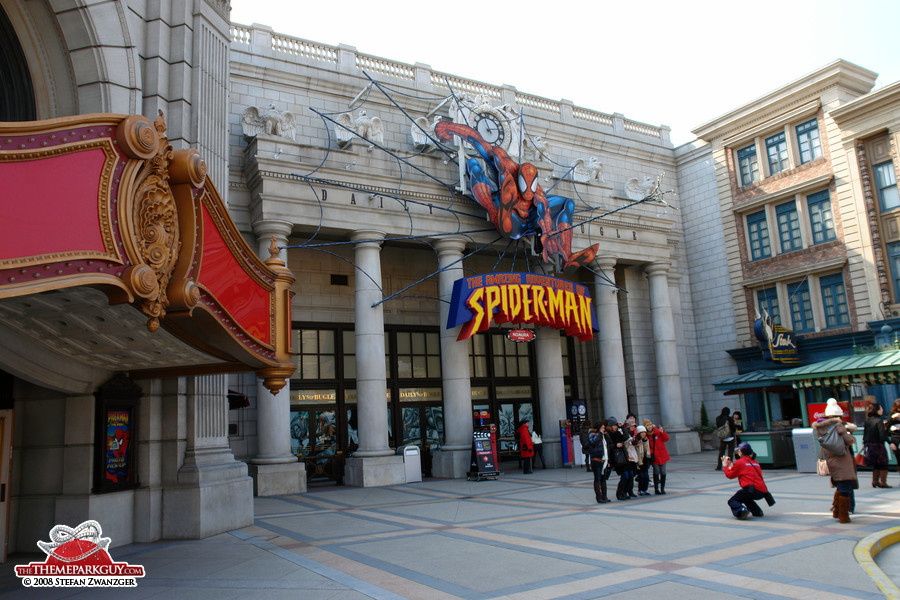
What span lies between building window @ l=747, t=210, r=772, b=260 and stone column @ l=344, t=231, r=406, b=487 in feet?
62.2

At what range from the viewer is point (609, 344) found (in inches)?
1064

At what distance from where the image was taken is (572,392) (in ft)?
101

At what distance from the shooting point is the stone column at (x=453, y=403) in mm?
22406

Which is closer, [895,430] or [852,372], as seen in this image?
[895,430]

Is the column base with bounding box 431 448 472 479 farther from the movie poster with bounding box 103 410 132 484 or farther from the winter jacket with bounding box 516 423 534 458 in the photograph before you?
the movie poster with bounding box 103 410 132 484

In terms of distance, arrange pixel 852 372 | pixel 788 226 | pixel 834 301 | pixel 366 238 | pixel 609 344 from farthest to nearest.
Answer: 1. pixel 788 226
2. pixel 834 301
3. pixel 609 344
4. pixel 366 238
5. pixel 852 372

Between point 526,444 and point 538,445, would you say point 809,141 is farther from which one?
point 526,444

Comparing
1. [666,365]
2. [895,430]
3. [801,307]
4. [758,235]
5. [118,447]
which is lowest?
[895,430]

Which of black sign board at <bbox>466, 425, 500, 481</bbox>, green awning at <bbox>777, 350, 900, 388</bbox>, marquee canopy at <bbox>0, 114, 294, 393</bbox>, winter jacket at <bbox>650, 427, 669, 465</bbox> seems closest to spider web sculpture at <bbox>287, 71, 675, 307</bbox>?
black sign board at <bbox>466, 425, 500, 481</bbox>

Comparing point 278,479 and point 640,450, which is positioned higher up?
point 640,450

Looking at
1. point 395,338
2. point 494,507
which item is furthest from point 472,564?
point 395,338

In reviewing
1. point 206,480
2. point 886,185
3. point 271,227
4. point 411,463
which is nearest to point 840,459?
point 206,480

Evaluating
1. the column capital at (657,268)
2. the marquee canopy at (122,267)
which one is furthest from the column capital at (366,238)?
the column capital at (657,268)

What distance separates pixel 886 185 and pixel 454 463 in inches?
790
